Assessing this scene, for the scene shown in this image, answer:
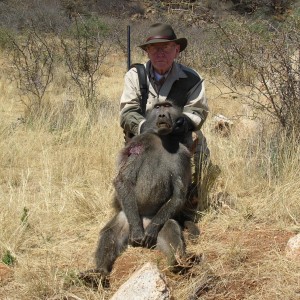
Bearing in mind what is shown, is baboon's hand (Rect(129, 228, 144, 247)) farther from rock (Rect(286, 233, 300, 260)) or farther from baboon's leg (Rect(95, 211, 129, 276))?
rock (Rect(286, 233, 300, 260))

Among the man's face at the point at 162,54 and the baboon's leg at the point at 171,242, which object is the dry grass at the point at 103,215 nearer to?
the baboon's leg at the point at 171,242

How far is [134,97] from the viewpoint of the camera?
13.5ft

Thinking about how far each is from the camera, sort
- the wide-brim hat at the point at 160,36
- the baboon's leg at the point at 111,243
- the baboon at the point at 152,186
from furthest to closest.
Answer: the wide-brim hat at the point at 160,36, the baboon at the point at 152,186, the baboon's leg at the point at 111,243

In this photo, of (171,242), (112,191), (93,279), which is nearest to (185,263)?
(171,242)

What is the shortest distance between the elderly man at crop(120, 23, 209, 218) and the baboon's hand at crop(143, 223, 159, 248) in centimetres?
87

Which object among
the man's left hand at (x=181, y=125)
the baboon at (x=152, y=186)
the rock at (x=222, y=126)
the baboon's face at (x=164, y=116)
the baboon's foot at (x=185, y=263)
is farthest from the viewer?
the rock at (x=222, y=126)

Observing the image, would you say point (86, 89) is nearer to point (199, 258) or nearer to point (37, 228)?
point (37, 228)

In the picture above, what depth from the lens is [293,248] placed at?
2992 millimetres

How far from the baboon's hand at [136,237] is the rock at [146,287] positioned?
0.72m

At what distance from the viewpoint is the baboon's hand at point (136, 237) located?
3.29 m

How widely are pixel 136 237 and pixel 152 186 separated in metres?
0.36

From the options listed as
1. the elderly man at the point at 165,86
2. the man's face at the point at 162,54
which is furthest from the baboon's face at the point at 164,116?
the man's face at the point at 162,54

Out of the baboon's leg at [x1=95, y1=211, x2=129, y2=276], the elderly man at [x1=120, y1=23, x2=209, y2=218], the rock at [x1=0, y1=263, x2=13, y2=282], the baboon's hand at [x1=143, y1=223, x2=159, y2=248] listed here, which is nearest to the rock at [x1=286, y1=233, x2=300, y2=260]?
the baboon's hand at [x1=143, y1=223, x2=159, y2=248]

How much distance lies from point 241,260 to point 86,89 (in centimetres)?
553
